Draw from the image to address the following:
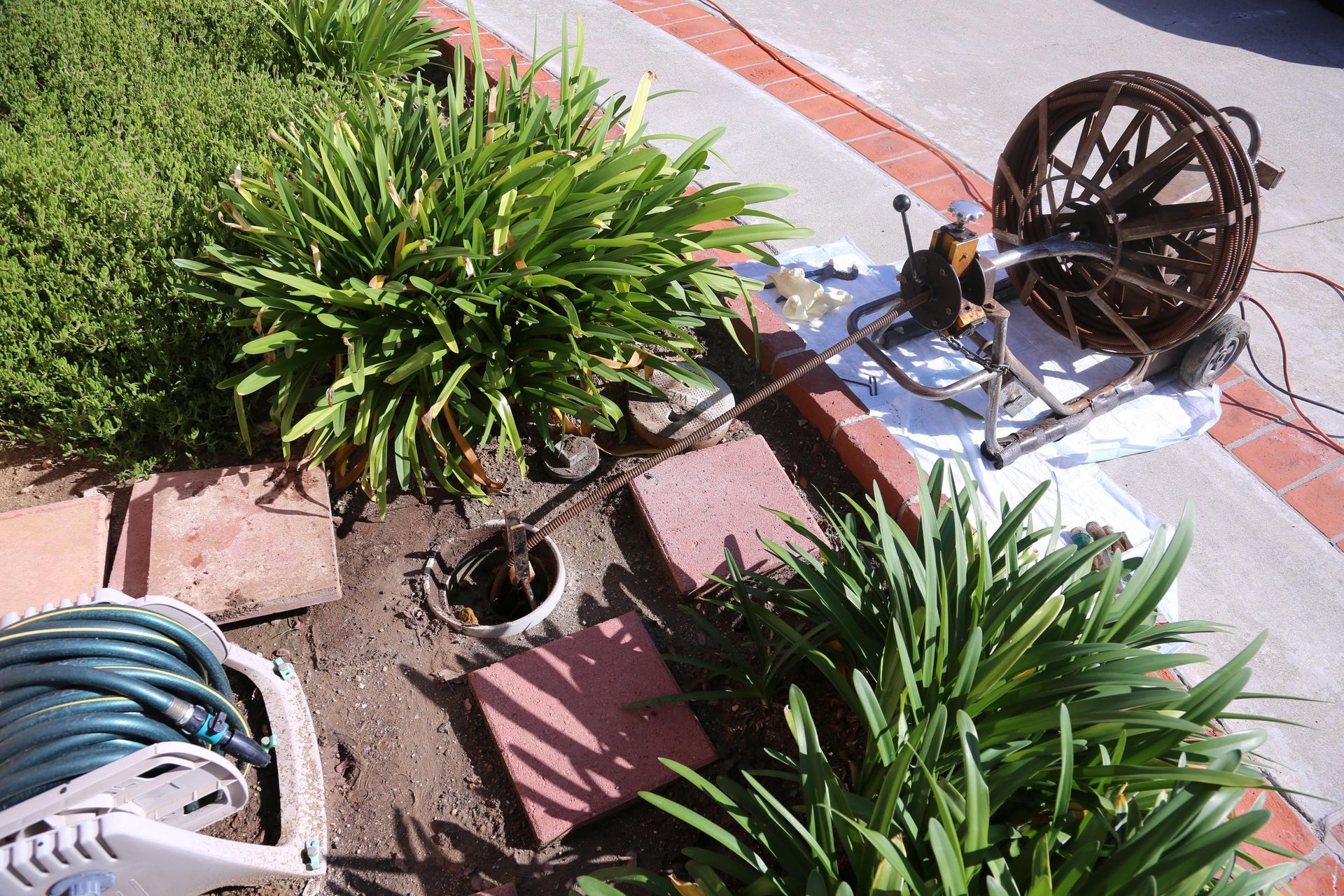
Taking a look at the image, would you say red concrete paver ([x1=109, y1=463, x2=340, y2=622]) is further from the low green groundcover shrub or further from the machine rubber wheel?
the machine rubber wheel

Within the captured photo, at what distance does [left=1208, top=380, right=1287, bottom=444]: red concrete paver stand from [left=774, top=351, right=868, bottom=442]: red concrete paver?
4.14ft

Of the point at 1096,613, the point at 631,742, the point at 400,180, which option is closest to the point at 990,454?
the point at 1096,613

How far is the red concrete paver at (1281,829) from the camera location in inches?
73.9

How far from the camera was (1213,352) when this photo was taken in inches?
111

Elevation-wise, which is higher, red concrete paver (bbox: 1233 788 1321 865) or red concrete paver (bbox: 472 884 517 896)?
red concrete paver (bbox: 472 884 517 896)

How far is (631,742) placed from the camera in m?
1.89

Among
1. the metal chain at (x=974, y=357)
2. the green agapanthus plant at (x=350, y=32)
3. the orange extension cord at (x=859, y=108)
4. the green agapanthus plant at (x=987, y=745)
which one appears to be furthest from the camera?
the orange extension cord at (x=859, y=108)

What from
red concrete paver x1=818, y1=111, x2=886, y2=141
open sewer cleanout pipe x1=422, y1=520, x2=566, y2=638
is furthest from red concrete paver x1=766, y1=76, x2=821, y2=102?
open sewer cleanout pipe x1=422, y1=520, x2=566, y2=638

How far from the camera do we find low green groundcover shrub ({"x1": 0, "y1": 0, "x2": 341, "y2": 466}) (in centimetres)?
223

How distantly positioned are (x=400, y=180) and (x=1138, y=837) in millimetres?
2209

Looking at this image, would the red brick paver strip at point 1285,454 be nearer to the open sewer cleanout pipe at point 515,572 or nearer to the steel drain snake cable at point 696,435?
the steel drain snake cable at point 696,435

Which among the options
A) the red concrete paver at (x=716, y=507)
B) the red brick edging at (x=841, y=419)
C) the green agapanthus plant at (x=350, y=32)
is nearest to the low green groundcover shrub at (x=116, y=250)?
the green agapanthus plant at (x=350, y=32)

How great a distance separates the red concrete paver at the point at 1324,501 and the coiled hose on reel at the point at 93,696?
9.86ft

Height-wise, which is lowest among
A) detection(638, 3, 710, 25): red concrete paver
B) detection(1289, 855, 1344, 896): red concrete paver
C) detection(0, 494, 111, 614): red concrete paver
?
detection(1289, 855, 1344, 896): red concrete paver
